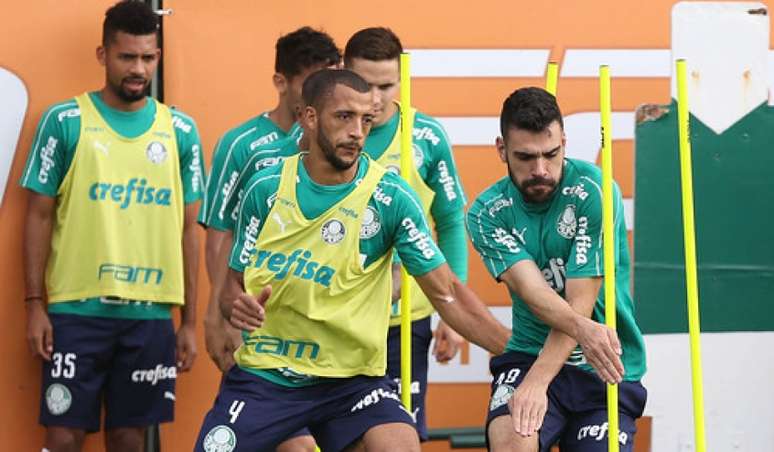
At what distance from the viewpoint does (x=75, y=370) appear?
7910mm

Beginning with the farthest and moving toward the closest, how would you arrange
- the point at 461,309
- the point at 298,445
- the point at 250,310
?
1. the point at 298,445
2. the point at 461,309
3. the point at 250,310

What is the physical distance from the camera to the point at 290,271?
6.25 metres

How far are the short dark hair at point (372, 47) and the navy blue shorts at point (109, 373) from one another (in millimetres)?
1607

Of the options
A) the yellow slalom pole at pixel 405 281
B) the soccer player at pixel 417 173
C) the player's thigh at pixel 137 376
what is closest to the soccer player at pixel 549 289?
the yellow slalom pole at pixel 405 281

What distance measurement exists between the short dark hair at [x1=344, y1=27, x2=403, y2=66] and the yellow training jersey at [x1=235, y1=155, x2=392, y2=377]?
3.98 feet

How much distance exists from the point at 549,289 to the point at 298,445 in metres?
1.41

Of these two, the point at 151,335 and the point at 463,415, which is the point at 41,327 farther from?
the point at 463,415

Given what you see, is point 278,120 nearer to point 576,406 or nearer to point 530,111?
point 530,111

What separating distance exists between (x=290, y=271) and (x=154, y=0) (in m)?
2.48

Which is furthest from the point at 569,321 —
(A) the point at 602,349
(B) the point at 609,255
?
(B) the point at 609,255

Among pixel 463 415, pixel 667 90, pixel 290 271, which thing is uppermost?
pixel 667 90

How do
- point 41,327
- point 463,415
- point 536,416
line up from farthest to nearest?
1. point 463,415
2. point 41,327
3. point 536,416

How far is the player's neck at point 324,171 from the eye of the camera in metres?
6.30

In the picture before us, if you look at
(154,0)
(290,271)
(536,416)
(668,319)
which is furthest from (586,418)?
(154,0)
